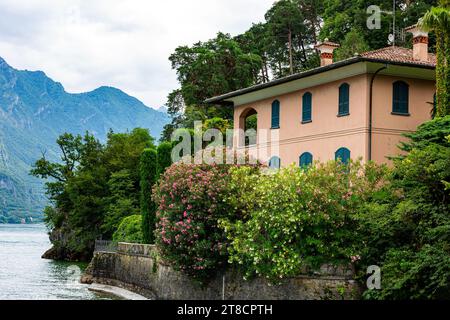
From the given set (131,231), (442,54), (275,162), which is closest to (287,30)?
(131,231)

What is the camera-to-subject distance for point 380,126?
2839 cm

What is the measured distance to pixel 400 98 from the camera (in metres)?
→ 28.9

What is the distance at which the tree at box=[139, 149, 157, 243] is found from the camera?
3594 cm

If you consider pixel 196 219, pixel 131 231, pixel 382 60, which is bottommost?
pixel 131 231

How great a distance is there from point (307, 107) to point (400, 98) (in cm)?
446

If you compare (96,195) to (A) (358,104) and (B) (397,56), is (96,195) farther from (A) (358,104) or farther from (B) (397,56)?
(B) (397,56)

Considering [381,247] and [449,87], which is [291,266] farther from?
[449,87]

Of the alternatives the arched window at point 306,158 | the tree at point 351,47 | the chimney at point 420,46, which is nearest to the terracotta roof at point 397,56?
the chimney at point 420,46

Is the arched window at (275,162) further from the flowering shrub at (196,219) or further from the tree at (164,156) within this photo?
the flowering shrub at (196,219)

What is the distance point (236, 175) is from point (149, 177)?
14520mm

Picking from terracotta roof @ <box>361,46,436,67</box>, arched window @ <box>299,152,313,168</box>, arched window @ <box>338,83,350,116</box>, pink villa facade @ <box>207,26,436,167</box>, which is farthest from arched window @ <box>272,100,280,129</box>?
terracotta roof @ <box>361,46,436,67</box>

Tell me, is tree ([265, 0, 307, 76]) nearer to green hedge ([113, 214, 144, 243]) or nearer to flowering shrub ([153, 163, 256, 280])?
green hedge ([113, 214, 144, 243])

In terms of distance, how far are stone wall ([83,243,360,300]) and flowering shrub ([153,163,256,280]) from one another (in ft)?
3.02
